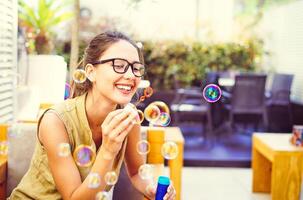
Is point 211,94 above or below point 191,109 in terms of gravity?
above

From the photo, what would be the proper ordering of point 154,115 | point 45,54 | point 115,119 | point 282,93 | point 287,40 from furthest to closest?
point 287,40 < point 282,93 < point 45,54 < point 154,115 < point 115,119

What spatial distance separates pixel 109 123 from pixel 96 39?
0.30 m

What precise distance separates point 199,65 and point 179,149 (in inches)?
132

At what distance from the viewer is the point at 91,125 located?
1.22 metres

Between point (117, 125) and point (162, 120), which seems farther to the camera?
point (162, 120)

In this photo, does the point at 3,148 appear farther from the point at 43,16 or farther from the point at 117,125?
the point at 43,16

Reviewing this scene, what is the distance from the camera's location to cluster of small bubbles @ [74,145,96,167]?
3.61ft

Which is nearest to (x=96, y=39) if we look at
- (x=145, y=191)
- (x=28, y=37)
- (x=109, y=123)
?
(x=109, y=123)

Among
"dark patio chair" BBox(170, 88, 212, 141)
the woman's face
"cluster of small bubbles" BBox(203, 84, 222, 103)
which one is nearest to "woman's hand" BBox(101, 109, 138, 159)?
the woman's face

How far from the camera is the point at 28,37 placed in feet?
10.4

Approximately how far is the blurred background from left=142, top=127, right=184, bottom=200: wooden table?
0.52m

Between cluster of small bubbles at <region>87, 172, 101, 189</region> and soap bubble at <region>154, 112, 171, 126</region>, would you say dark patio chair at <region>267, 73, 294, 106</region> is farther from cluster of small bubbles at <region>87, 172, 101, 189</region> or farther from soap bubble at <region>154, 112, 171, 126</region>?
cluster of small bubbles at <region>87, 172, 101, 189</region>

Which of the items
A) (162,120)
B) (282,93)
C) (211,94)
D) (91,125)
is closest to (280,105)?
(282,93)

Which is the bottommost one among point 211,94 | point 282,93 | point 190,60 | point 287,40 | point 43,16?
point 282,93
